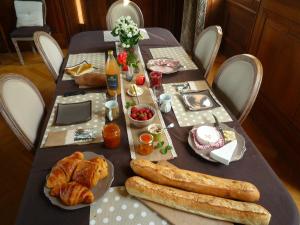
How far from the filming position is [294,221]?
71 cm

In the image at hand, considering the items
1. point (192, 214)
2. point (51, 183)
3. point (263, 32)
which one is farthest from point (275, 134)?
point (51, 183)

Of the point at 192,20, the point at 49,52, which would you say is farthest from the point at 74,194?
the point at 192,20

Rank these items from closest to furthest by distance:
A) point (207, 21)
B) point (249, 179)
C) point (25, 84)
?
1. point (249, 179)
2. point (25, 84)
3. point (207, 21)

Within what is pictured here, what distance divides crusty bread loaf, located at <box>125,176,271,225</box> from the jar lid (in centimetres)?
18

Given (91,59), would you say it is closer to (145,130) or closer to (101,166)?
(145,130)

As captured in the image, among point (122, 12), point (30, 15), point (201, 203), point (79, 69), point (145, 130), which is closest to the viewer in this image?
point (201, 203)

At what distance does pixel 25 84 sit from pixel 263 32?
201 centimetres

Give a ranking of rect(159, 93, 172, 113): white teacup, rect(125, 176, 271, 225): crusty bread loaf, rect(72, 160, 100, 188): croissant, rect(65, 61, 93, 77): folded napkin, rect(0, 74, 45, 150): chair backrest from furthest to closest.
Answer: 1. rect(65, 61, 93, 77): folded napkin
2. rect(159, 93, 172, 113): white teacup
3. rect(0, 74, 45, 150): chair backrest
4. rect(72, 160, 100, 188): croissant
5. rect(125, 176, 271, 225): crusty bread loaf

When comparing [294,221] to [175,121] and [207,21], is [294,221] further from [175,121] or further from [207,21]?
[207,21]

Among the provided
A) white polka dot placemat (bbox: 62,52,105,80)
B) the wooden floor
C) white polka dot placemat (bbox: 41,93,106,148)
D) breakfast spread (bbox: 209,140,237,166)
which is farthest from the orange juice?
the wooden floor

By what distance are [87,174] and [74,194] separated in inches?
3.0

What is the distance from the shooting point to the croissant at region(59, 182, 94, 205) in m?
0.74

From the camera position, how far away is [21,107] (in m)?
Answer: 1.13

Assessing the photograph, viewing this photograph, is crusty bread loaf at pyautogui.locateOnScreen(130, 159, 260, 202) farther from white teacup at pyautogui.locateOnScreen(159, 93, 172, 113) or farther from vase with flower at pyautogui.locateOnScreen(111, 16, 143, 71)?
vase with flower at pyautogui.locateOnScreen(111, 16, 143, 71)
